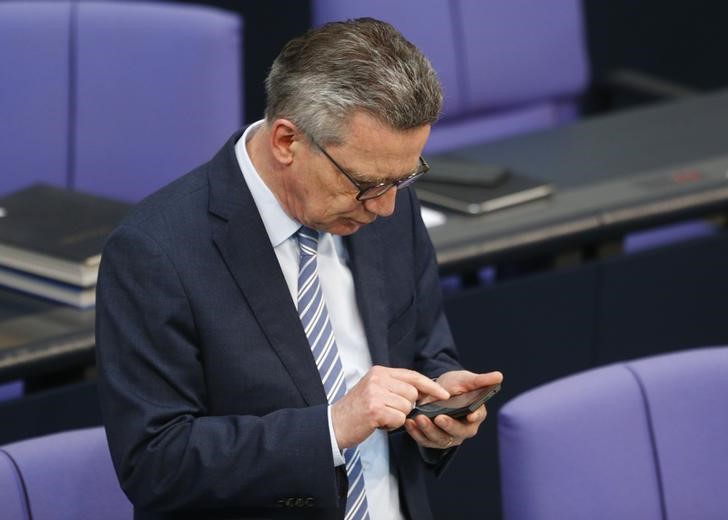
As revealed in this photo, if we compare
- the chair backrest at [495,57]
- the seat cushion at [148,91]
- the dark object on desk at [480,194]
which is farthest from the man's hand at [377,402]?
the chair backrest at [495,57]

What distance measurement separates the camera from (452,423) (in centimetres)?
187

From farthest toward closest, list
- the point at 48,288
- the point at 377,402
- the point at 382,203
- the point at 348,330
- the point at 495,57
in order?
the point at 495,57, the point at 48,288, the point at 348,330, the point at 382,203, the point at 377,402

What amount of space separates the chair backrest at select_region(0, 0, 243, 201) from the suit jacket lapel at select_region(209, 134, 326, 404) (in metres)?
1.46

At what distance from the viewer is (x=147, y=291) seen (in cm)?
176

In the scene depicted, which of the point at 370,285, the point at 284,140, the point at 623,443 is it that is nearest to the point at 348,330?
the point at 370,285

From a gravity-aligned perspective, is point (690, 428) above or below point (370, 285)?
below

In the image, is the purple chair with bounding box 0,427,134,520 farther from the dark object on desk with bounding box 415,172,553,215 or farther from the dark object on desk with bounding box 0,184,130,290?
the dark object on desk with bounding box 415,172,553,215

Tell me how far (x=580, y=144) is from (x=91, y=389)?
1.44 m

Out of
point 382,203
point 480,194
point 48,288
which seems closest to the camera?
point 382,203

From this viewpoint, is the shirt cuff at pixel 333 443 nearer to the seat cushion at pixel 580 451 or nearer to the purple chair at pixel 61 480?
the seat cushion at pixel 580 451

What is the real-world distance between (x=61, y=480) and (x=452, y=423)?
54 centimetres

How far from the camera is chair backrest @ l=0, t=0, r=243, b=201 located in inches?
127

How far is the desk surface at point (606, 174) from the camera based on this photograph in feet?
9.25

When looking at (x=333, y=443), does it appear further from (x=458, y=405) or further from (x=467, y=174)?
(x=467, y=174)
